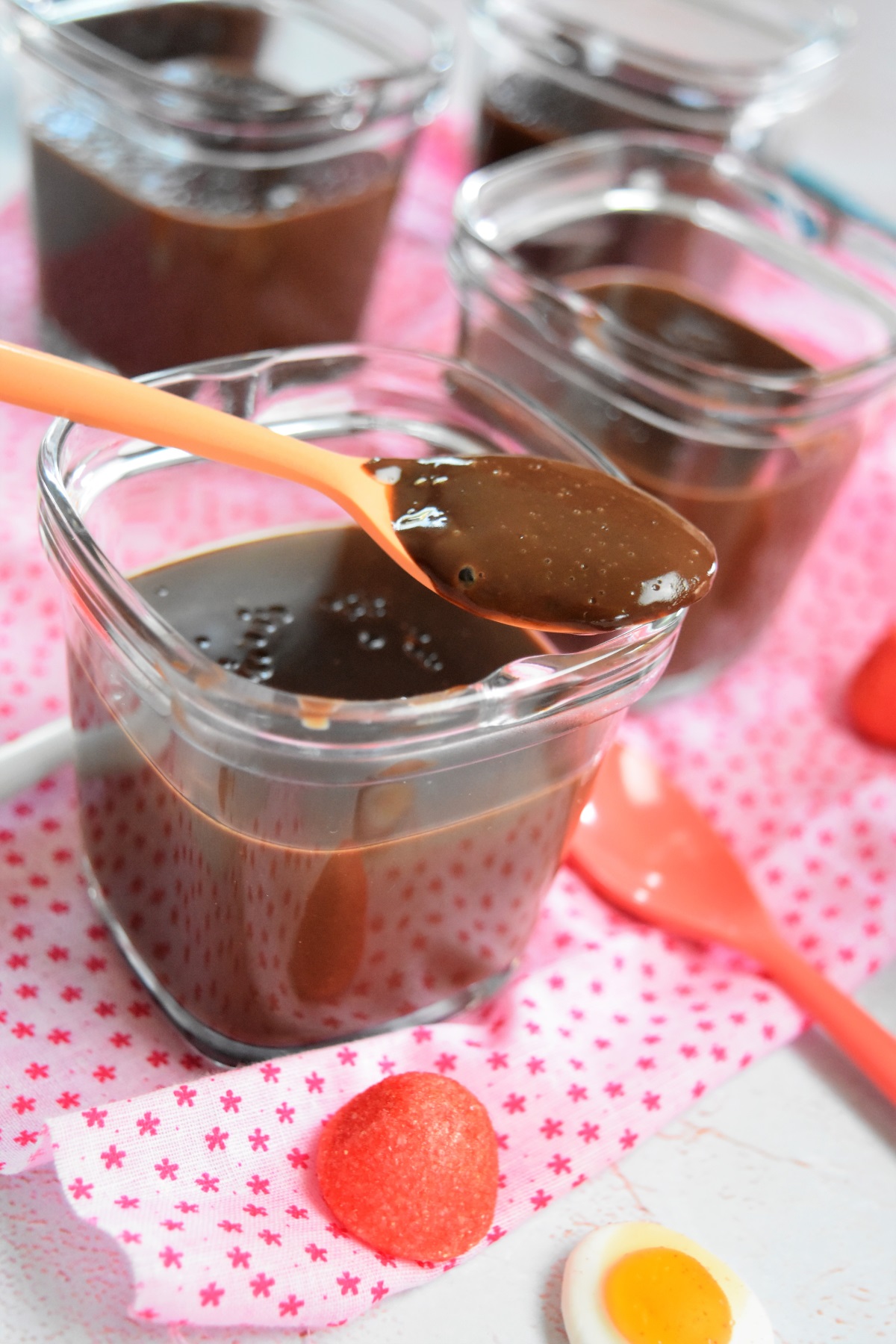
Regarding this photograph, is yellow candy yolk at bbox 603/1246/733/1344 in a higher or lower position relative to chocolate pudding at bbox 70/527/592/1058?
lower

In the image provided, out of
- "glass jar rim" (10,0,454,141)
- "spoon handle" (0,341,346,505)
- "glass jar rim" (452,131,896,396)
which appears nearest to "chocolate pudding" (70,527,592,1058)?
"spoon handle" (0,341,346,505)

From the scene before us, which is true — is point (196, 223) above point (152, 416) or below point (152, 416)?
below

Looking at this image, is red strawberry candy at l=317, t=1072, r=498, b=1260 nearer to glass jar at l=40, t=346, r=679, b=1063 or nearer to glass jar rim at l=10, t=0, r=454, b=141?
glass jar at l=40, t=346, r=679, b=1063

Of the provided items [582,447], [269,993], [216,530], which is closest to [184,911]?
[269,993]

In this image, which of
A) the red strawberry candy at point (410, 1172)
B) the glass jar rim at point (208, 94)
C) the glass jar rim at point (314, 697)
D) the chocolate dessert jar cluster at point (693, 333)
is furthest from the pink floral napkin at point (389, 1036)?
the glass jar rim at point (208, 94)

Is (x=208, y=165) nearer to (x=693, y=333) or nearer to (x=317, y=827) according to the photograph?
(x=693, y=333)

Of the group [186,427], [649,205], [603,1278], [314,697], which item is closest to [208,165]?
[649,205]
